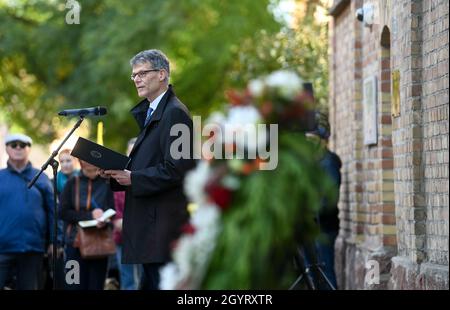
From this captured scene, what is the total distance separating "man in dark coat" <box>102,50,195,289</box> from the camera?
8109 millimetres

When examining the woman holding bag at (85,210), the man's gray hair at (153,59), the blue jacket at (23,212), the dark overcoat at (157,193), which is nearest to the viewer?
the dark overcoat at (157,193)

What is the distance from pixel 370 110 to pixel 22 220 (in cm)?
344

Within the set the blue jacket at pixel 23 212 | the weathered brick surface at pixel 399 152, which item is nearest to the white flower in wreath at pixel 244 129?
the weathered brick surface at pixel 399 152

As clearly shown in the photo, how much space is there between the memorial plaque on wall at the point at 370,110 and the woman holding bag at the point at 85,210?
2525mm

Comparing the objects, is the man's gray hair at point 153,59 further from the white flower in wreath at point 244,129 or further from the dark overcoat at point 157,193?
the white flower in wreath at point 244,129

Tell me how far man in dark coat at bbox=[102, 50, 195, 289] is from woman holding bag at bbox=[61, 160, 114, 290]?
382 cm

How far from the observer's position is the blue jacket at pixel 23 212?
38.5 ft

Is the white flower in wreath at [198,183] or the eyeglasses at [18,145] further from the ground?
the eyeglasses at [18,145]

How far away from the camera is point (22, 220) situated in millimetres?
11836

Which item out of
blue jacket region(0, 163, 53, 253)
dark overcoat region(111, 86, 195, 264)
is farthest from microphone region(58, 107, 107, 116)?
blue jacket region(0, 163, 53, 253)

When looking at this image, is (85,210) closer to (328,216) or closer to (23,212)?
(23,212)

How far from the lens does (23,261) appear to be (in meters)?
11.9

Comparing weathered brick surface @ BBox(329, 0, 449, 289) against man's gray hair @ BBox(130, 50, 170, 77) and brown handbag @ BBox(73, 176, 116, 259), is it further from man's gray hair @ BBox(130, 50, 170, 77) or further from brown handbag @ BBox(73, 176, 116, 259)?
brown handbag @ BBox(73, 176, 116, 259)

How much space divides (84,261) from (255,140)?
7.41 m
